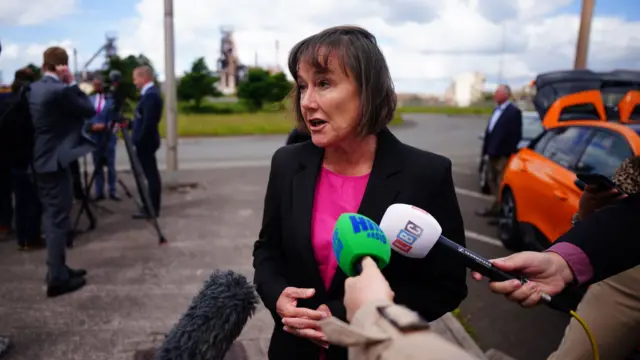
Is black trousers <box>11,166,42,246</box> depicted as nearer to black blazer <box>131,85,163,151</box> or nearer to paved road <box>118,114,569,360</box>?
black blazer <box>131,85,163,151</box>

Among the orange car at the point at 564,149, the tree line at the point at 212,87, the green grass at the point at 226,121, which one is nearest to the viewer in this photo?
the orange car at the point at 564,149

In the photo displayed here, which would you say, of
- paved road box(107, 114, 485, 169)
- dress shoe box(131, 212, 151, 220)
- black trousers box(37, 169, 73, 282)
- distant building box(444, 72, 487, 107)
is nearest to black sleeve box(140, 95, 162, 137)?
dress shoe box(131, 212, 151, 220)

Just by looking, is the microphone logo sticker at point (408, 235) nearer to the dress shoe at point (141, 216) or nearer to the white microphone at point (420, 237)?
the white microphone at point (420, 237)

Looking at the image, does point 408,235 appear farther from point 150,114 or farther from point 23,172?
point 150,114

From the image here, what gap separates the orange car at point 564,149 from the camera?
14.1ft

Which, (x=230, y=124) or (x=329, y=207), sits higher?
(x=329, y=207)

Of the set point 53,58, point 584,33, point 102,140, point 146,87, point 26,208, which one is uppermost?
point 584,33

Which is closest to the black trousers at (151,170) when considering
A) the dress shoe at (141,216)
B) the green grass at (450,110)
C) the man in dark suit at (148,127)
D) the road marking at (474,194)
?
the man in dark suit at (148,127)

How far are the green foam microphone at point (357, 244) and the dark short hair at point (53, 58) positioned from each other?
426 cm

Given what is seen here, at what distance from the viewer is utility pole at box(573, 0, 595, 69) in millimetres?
8578

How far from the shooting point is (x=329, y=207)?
5.57ft

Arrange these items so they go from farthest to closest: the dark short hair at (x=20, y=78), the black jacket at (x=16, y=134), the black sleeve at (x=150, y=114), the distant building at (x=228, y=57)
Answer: the distant building at (x=228, y=57), the black sleeve at (x=150, y=114), the dark short hair at (x=20, y=78), the black jacket at (x=16, y=134)

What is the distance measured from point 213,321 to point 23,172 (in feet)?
16.7

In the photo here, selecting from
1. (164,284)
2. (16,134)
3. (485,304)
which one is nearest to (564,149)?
(485,304)
